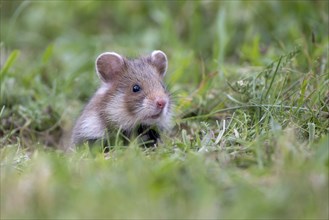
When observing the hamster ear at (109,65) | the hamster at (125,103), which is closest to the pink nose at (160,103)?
the hamster at (125,103)

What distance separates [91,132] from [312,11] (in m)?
4.33

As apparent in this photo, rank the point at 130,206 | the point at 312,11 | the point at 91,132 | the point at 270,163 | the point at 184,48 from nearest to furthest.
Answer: the point at 130,206, the point at 270,163, the point at 91,132, the point at 312,11, the point at 184,48

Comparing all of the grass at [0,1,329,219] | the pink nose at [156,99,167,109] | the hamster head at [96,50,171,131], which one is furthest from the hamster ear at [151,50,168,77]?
the pink nose at [156,99,167,109]

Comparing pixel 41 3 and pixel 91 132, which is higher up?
pixel 41 3

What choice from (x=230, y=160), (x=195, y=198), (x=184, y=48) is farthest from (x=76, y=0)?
Answer: (x=195, y=198)

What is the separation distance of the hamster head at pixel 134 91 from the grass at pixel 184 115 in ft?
1.05

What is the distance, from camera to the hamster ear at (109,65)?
714 centimetres

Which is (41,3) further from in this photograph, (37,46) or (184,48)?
(184,48)

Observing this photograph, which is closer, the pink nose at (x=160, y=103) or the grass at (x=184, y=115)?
the grass at (x=184, y=115)

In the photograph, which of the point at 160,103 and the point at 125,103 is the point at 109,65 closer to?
the point at 125,103

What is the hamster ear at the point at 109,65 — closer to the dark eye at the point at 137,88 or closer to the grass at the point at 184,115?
the dark eye at the point at 137,88

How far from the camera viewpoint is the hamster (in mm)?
6723

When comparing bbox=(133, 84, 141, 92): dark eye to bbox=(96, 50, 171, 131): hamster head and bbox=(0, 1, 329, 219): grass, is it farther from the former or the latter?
bbox=(0, 1, 329, 219): grass

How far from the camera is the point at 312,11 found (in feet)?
31.7
